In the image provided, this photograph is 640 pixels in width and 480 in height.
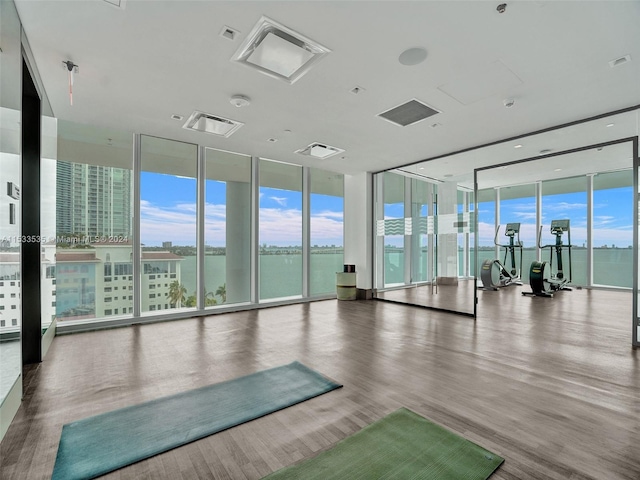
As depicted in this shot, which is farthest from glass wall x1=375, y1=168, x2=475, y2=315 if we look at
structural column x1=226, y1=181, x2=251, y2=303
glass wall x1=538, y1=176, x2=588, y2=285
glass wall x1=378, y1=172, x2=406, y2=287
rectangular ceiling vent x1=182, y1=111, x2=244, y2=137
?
rectangular ceiling vent x1=182, y1=111, x2=244, y2=137

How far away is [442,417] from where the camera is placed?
2371 millimetres

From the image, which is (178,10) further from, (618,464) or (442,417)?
(618,464)

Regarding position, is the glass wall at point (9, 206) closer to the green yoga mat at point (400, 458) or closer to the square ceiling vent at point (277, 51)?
the square ceiling vent at point (277, 51)

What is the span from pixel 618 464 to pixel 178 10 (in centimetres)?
428

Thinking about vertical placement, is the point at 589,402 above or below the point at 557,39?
below

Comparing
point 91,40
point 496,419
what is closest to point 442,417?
point 496,419

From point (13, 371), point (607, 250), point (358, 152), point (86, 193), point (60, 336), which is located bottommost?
point (60, 336)

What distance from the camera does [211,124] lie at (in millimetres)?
4570

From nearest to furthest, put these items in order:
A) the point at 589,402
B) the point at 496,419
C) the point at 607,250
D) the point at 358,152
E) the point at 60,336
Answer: the point at 496,419
the point at 589,402
the point at 60,336
the point at 358,152
the point at 607,250

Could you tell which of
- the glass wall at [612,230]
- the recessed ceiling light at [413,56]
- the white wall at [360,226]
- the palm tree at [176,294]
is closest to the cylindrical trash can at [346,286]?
the white wall at [360,226]

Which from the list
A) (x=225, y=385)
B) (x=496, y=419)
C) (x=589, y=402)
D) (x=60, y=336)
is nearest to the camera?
(x=496, y=419)

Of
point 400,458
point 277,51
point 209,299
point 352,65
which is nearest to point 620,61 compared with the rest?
point 352,65

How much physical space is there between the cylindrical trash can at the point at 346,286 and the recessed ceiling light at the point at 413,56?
16.7 ft

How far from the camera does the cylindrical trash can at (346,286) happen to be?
7395 millimetres
